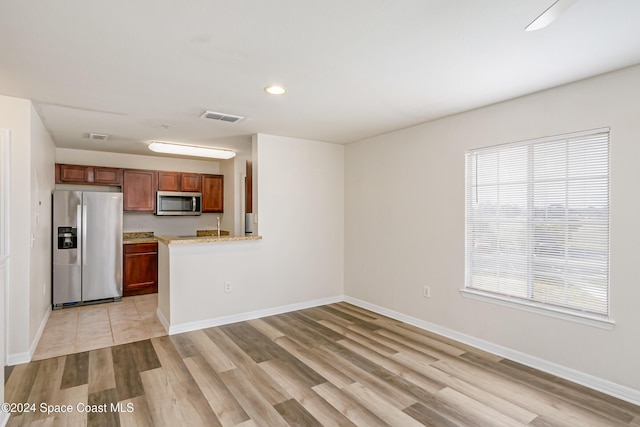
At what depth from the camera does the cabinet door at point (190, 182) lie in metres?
6.27

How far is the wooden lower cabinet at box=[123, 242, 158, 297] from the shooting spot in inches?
Result: 215

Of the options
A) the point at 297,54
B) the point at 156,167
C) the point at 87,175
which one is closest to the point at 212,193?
the point at 156,167

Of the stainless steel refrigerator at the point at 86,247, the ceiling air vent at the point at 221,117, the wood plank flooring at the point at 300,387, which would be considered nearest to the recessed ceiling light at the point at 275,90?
the ceiling air vent at the point at 221,117

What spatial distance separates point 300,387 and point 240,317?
1843mm

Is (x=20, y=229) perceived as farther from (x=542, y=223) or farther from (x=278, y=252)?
(x=542, y=223)

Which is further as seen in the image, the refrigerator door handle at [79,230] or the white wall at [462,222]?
the refrigerator door handle at [79,230]

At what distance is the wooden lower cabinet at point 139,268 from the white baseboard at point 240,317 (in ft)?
4.95

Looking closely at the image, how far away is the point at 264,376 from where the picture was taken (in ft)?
9.23

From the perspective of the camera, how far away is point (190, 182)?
635 cm

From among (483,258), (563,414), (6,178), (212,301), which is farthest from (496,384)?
(6,178)

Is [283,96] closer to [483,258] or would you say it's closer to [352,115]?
[352,115]

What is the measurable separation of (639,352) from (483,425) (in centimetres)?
129

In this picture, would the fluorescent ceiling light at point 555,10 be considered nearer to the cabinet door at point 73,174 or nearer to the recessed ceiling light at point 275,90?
the recessed ceiling light at point 275,90

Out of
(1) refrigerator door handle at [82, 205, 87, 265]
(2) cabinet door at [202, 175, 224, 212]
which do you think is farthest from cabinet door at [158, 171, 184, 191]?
(1) refrigerator door handle at [82, 205, 87, 265]
